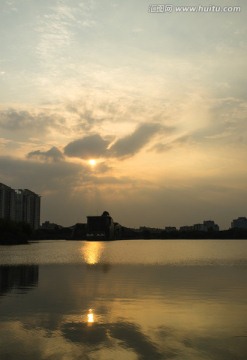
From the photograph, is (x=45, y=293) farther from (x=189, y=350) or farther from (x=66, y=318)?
(x=189, y=350)

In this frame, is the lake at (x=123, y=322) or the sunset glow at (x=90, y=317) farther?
the sunset glow at (x=90, y=317)

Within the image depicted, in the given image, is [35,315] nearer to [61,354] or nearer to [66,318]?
[66,318]

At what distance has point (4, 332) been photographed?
16969 mm

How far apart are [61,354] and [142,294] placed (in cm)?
1447

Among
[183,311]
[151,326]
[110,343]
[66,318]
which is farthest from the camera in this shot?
[183,311]

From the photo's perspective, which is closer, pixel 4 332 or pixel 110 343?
pixel 110 343

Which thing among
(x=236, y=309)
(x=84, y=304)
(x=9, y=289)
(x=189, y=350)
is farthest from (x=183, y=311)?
(x=9, y=289)

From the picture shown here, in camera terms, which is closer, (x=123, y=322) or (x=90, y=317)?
(x=123, y=322)

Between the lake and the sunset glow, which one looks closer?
the lake

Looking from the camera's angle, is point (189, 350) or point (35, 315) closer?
point (189, 350)

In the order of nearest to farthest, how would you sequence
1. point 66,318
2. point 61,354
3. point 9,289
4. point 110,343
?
point 61,354 → point 110,343 → point 66,318 → point 9,289

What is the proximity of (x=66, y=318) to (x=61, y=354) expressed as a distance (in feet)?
20.1

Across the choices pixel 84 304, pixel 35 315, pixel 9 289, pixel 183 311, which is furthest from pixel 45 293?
pixel 183 311

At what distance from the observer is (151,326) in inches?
728
